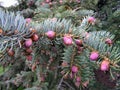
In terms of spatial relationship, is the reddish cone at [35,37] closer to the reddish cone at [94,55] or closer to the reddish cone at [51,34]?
the reddish cone at [51,34]

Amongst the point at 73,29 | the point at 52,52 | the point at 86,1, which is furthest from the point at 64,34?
the point at 86,1

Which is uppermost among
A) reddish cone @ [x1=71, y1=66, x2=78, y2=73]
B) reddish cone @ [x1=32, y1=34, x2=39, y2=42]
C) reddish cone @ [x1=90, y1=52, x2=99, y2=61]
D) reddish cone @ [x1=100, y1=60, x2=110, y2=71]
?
reddish cone @ [x1=32, y1=34, x2=39, y2=42]

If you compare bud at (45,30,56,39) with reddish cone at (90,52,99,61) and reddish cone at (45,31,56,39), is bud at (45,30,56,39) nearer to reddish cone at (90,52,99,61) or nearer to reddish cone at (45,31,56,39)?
reddish cone at (45,31,56,39)

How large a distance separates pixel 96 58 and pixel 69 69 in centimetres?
11

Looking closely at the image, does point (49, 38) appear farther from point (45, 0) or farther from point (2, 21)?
point (45, 0)

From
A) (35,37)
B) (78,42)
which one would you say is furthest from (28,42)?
(78,42)

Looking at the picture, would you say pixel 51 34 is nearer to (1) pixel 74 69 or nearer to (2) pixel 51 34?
(2) pixel 51 34

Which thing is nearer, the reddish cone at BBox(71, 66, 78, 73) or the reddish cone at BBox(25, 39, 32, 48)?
the reddish cone at BBox(25, 39, 32, 48)

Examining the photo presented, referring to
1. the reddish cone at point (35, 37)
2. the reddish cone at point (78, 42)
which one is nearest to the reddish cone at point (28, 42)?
the reddish cone at point (35, 37)

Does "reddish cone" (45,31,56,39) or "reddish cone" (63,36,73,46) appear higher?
"reddish cone" (45,31,56,39)

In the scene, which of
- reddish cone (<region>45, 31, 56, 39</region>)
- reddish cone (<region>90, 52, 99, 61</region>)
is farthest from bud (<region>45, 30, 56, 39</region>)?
reddish cone (<region>90, 52, 99, 61</region>)

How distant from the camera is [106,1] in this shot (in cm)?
208

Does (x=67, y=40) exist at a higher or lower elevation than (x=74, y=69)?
higher

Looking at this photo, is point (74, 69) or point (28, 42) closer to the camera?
point (28, 42)
